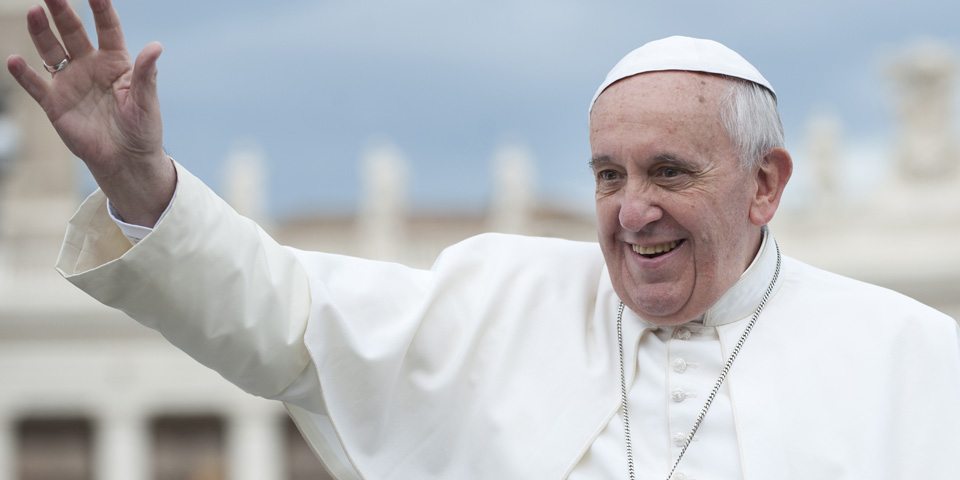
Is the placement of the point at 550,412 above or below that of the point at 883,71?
below

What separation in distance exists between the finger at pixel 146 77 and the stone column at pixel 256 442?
2461 centimetres

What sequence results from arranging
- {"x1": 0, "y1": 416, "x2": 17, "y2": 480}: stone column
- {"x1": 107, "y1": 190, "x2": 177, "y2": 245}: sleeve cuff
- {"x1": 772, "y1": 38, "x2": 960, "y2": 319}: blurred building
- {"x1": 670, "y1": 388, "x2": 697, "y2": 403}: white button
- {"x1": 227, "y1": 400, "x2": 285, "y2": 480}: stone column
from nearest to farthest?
1. {"x1": 107, "y1": 190, "x2": 177, "y2": 245}: sleeve cuff
2. {"x1": 670, "y1": 388, "x2": 697, "y2": 403}: white button
3. {"x1": 772, "y1": 38, "x2": 960, "y2": 319}: blurred building
4. {"x1": 0, "y1": 416, "x2": 17, "y2": 480}: stone column
5. {"x1": 227, "y1": 400, "x2": 285, "y2": 480}: stone column

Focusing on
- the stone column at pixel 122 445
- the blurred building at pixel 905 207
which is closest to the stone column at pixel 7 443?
the stone column at pixel 122 445

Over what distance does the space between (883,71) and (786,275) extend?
2131cm

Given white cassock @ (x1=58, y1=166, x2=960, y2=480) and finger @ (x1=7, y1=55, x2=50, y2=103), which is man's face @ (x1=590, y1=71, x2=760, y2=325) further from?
finger @ (x1=7, y1=55, x2=50, y2=103)

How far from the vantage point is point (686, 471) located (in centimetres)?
240

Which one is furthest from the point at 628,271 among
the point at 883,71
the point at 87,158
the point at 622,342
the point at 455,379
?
the point at 883,71

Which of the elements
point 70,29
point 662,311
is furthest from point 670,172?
point 70,29

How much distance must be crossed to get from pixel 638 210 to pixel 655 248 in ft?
0.32

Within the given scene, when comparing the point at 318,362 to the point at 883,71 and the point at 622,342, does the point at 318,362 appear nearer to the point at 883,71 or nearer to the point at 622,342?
the point at 622,342

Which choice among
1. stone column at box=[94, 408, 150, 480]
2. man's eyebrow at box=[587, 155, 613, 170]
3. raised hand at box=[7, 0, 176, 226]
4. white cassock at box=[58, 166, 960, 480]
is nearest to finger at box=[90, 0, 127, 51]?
raised hand at box=[7, 0, 176, 226]

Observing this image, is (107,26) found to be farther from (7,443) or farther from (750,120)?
(7,443)

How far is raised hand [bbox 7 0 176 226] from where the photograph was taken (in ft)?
7.02

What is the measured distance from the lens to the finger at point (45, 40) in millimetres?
2076
